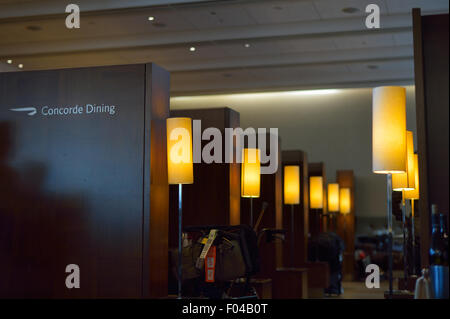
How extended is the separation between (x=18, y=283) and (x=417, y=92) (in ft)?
11.9

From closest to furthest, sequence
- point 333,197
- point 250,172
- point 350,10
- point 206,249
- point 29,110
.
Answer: point 206,249
point 29,110
point 250,172
point 350,10
point 333,197

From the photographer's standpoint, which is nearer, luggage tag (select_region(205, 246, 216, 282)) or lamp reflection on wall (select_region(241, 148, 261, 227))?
luggage tag (select_region(205, 246, 216, 282))

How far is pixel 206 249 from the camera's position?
4375mm

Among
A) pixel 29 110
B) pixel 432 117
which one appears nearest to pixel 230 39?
pixel 29 110

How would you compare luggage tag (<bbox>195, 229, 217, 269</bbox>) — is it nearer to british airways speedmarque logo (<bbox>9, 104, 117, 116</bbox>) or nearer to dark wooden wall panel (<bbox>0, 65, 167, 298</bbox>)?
dark wooden wall panel (<bbox>0, 65, 167, 298</bbox>)

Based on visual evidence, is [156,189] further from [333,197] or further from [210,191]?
[333,197]

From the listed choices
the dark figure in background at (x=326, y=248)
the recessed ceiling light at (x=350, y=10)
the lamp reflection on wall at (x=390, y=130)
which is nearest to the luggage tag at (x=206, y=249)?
the lamp reflection on wall at (x=390, y=130)

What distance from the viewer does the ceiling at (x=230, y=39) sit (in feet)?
29.3

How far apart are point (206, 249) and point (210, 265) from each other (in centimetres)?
13

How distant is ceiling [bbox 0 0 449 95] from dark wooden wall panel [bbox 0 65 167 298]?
3763 mm

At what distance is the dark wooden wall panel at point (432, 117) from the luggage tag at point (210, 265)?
1.76 metres

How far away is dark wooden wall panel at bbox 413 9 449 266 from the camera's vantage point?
293 centimetres

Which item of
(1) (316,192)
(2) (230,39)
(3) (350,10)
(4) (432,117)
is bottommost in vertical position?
(1) (316,192)

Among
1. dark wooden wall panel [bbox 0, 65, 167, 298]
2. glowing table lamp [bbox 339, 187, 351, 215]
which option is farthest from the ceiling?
dark wooden wall panel [bbox 0, 65, 167, 298]
